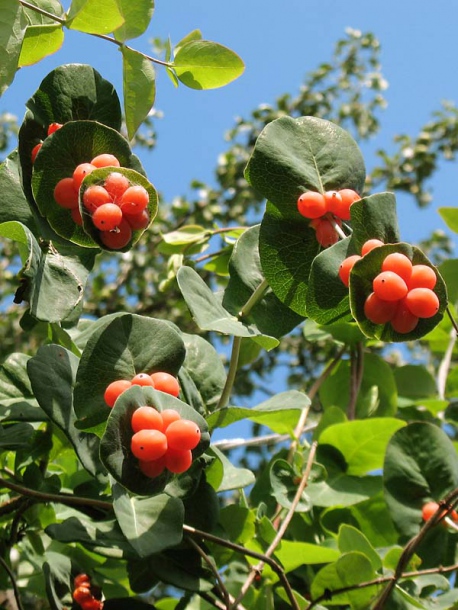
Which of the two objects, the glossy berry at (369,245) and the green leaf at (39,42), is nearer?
the glossy berry at (369,245)

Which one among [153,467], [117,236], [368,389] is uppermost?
[117,236]

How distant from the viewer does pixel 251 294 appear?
119cm

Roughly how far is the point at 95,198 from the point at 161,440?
0.28m

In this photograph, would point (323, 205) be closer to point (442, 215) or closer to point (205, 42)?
point (205, 42)

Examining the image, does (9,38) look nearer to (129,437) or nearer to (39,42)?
(39,42)

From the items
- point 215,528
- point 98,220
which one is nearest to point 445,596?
point 215,528

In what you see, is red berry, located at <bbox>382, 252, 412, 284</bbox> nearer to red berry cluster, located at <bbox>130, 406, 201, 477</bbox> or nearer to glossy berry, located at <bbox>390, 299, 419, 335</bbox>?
glossy berry, located at <bbox>390, 299, 419, 335</bbox>

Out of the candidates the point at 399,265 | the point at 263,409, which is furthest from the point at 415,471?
the point at 399,265

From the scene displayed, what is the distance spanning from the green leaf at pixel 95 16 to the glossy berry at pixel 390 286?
0.49 m

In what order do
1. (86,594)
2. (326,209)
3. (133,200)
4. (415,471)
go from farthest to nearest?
(415,471), (86,594), (326,209), (133,200)

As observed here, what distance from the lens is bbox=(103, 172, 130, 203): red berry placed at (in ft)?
2.99

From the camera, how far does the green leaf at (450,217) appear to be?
1.51m

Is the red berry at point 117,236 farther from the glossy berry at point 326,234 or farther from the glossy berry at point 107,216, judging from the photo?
the glossy berry at point 326,234

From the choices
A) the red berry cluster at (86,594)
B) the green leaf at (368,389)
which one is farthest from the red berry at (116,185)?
the green leaf at (368,389)
